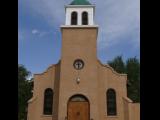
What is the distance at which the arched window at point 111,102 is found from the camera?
23297mm

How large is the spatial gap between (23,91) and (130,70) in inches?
588

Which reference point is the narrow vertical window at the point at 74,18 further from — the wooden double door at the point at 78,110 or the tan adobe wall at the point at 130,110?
the tan adobe wall at the point at 130,110

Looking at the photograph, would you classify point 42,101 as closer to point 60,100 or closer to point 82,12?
point 60,100

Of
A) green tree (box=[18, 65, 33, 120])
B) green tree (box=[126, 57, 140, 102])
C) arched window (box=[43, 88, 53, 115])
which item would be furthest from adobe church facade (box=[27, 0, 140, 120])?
green tree (box=[126, 57, 140, 102])

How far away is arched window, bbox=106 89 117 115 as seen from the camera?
76.4 feet

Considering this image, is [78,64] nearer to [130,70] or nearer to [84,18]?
[84,18]

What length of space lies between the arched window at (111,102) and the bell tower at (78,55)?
1259 mm

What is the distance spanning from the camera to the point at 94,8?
83.1ft

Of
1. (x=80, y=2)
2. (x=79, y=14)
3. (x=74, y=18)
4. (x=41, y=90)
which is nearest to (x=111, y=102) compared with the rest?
(x=41, y=90)

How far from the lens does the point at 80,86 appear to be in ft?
75.1

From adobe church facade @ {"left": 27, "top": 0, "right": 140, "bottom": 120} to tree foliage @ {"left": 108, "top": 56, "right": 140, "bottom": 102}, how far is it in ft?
51.0

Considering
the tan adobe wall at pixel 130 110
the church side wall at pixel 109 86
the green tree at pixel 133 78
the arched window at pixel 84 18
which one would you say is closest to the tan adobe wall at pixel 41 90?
the church side wall at pixel 109 86
